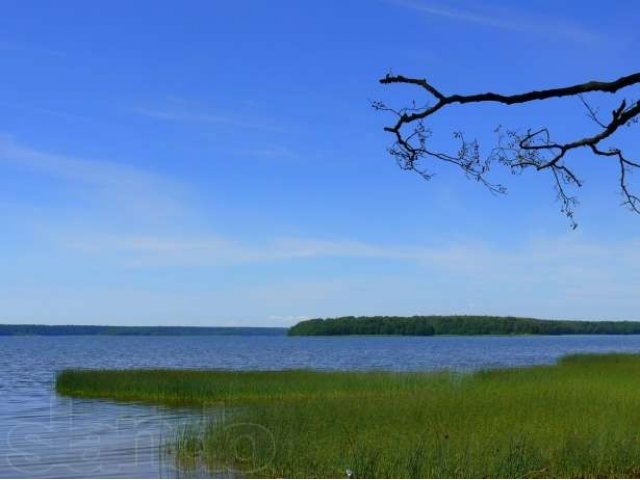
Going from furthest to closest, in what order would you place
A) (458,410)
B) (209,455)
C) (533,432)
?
(458,410) < (209,455) < (533,432)

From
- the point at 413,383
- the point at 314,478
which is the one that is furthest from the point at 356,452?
the point at 413,383

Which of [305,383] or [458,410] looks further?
[305,383]

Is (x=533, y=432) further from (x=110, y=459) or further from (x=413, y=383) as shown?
(x=413, y=383)

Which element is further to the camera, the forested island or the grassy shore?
the forested island

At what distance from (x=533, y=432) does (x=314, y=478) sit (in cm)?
394

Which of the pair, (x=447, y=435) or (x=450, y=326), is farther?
(x=450, y=326)

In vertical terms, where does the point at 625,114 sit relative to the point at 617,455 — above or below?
above

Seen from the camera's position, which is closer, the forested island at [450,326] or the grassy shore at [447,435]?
the grassy shore at [447,435]

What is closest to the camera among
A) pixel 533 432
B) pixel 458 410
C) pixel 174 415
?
pixel 533 432

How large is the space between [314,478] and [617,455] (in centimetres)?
448

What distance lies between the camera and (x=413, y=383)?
26.4 meters

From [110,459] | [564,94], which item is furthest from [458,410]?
[564,94]

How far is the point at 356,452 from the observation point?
12.1 meters

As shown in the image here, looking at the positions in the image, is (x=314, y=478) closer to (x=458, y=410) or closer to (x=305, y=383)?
(x=458, y=410)
